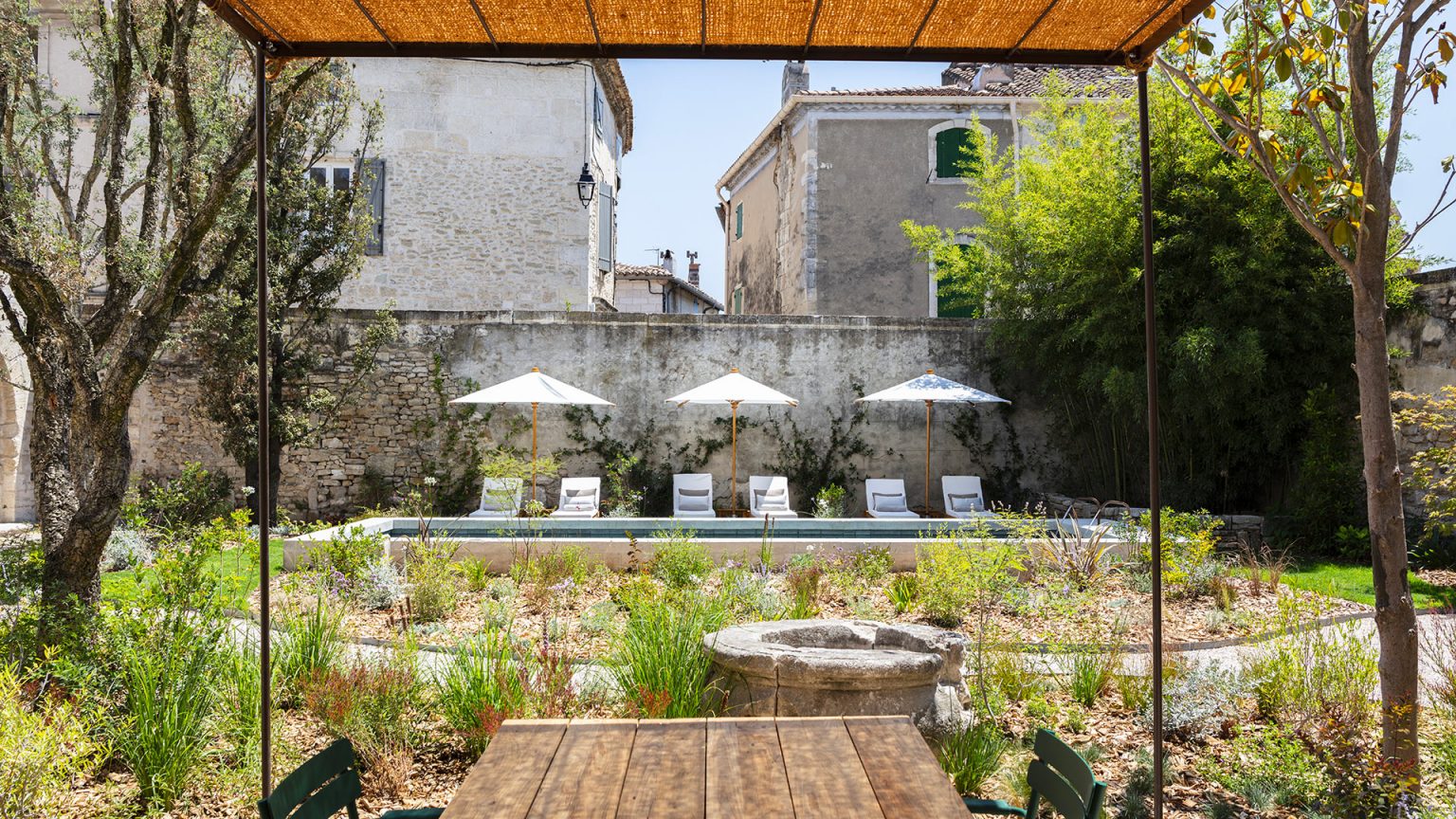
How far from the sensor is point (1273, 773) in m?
3.61

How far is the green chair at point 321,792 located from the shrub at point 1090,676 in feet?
10.8

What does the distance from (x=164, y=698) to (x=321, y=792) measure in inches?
71.1

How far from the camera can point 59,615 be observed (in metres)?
4.33

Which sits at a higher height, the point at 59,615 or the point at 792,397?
the point at 792,397

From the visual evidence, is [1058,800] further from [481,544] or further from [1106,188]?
[1106,188]

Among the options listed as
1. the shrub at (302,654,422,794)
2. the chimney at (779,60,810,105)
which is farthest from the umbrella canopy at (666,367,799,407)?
the chimney at (779,60,810,105)

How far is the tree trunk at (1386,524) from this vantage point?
3.32 m

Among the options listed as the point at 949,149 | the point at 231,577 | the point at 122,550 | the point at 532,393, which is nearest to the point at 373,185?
the point at 532,393

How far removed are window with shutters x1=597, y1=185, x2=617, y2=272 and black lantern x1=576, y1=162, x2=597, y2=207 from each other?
1.08m

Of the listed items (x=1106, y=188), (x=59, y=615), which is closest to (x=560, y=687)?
(x=59, y=615)

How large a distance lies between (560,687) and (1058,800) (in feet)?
7.06

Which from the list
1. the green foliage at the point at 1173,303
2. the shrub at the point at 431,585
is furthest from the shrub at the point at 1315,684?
the green foliage at the point at 1173,303

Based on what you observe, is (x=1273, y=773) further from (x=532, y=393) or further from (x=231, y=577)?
(x=532, y=393)

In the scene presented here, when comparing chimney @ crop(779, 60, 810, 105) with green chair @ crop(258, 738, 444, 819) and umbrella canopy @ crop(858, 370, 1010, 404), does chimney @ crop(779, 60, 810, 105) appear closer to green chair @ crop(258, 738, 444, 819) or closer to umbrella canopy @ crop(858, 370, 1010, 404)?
umbrella canopy @ crop(858, 370, 1010, 404)
